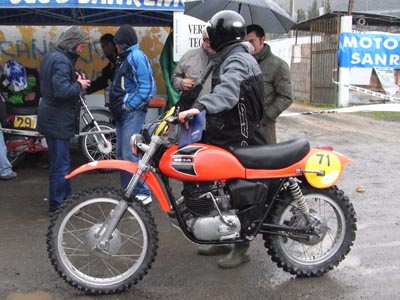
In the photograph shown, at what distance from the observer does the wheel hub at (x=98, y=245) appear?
3883 millimetres

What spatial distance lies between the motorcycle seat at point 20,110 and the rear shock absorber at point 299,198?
4823 mm

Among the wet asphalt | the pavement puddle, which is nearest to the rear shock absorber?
the wet asphalt

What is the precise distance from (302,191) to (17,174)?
485 cm

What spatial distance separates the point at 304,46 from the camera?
60.7 feet

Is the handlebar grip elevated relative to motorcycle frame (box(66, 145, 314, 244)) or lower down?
elevated

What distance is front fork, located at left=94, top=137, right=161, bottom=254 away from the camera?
12.7ft

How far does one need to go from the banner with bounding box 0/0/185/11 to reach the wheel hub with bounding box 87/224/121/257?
316cm

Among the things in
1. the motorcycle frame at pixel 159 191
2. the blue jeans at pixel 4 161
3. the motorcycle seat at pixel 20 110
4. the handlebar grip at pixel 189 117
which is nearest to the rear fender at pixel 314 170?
the motorcycle frame at pixel 159 191

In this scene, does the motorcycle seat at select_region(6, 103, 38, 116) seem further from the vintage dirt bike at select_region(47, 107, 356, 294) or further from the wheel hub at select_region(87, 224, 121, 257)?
the wheel hub at select_region(87, 224, 121, 257)

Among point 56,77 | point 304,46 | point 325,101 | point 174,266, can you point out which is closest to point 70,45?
point 56,77

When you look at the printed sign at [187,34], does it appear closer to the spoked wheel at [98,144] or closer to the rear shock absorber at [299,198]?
the spoked wheel at [98,144]

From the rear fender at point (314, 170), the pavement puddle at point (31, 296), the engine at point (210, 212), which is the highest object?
the rear fender at point (314, 170)

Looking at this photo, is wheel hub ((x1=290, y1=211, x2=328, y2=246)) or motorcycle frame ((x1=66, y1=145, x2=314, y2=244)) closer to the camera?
motorcycle frame ((x1=66, y1=145, x2=314, y2=244))

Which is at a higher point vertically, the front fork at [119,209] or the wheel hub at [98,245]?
the front fork at [119,209]
